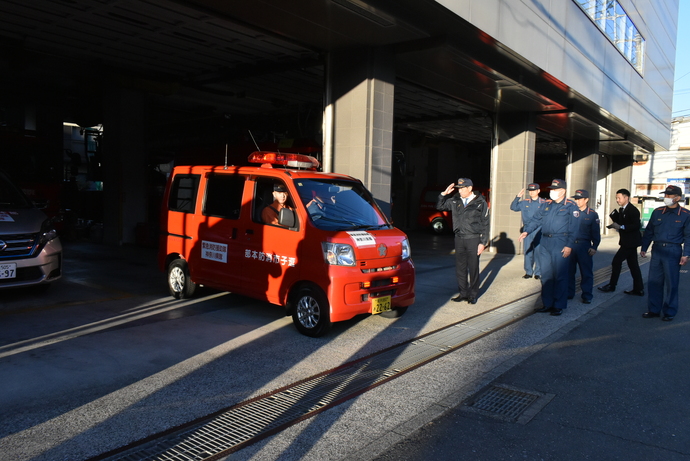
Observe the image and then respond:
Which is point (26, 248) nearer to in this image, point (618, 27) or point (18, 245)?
point (18, 245)

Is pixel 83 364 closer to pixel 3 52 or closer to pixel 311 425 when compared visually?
pixel 311 425

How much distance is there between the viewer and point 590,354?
586 centimetres

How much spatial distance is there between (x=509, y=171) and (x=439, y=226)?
7866mm

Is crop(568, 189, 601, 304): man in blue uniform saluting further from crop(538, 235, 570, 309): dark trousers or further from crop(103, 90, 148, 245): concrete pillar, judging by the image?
crop(103, 90, 148, 245): concrete pillar

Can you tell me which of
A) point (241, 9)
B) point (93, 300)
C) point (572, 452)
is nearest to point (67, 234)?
point (93, 300)

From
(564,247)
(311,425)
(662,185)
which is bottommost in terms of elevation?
(311,425)

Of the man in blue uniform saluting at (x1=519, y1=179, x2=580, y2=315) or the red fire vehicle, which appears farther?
the man in blue uniform saluting at (x1=519, y1=179, x2=580, y2=315)

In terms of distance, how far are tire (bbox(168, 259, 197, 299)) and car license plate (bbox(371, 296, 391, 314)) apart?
9.59ft

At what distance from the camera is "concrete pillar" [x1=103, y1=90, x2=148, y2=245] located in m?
14.2

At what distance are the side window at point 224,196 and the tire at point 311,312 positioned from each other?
1492 mm

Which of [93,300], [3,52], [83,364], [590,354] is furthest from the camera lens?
[3,52]

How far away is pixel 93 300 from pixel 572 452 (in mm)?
6673

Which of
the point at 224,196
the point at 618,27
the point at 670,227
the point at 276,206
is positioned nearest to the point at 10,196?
the point at 224,196

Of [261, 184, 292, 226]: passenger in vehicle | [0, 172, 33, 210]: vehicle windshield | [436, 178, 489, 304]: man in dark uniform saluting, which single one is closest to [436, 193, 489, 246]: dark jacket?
[436, 178, 489, 304]: man in dark uniform saluting
